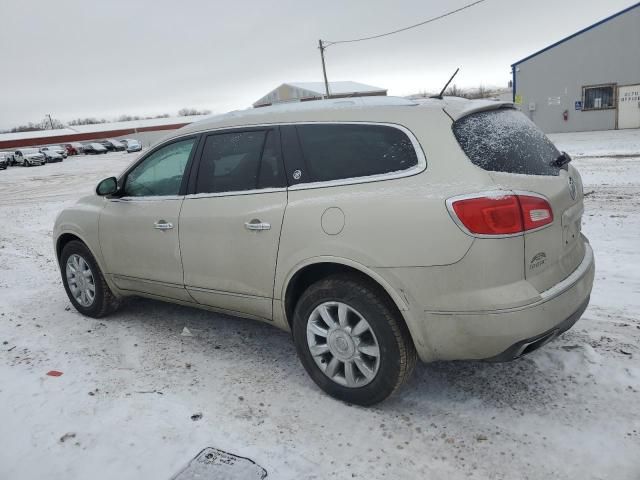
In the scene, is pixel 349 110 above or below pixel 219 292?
above

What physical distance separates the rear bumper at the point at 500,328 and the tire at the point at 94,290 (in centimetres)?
320

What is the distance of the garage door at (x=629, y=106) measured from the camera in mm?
25453

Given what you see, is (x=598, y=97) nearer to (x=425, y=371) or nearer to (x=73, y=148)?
(x=425, y=371)

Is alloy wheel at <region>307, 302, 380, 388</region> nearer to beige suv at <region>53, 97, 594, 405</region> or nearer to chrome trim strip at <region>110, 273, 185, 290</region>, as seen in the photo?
beige suv at <region>53, 97, 594, 405</region>

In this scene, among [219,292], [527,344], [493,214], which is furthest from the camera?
[219,292]

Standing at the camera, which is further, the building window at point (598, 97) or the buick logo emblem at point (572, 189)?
the building window at point (598, 97)

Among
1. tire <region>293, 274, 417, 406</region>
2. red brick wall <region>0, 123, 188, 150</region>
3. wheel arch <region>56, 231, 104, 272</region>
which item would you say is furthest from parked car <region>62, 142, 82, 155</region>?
tire <region>293, 274, 417, 406</region>

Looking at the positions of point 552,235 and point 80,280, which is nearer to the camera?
point 552,235

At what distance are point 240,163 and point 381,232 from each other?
1317 mm

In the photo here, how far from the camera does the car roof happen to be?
119 inches

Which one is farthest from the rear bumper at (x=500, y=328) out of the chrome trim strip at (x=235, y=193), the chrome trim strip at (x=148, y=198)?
the chrome trim strip at (x=148, y=198)

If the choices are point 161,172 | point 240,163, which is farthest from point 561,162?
point 161,172

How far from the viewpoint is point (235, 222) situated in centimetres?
350

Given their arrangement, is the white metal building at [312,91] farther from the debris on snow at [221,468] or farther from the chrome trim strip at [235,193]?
the debris on snow at [221,468]
